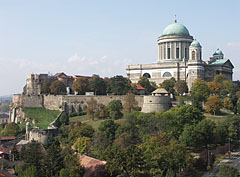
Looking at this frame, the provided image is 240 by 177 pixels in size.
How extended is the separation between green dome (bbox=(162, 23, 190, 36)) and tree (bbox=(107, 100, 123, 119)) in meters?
35.0

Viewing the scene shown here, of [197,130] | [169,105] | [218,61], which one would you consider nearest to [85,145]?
[197,130]

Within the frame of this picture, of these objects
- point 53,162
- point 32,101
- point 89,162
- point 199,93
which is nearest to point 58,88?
point 32,101

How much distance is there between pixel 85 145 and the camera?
51250mm

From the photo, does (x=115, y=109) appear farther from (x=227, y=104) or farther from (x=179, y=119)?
(x=227, y=104)

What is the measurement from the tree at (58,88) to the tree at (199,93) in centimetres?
2904

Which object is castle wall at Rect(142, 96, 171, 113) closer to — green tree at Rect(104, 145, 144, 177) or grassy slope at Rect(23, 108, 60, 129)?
grassy slope at Rect(23, 108, 60, 129)

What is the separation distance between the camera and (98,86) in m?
80.2

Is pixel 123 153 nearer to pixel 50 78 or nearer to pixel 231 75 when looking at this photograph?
pixel 50 78

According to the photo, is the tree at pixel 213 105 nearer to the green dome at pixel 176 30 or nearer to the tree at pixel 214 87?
the tree at pixel 214 87

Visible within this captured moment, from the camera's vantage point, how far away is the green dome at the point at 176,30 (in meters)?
96.1

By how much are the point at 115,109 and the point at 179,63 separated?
2885cm

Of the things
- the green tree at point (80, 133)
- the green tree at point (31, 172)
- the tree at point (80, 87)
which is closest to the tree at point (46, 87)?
the tree at point (80, 87)

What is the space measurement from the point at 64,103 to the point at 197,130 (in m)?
35.8

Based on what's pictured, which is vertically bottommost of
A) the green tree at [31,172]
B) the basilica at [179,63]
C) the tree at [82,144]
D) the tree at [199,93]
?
the green tree at [31,172]
